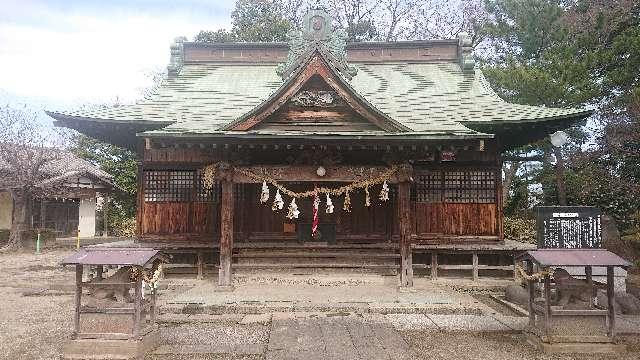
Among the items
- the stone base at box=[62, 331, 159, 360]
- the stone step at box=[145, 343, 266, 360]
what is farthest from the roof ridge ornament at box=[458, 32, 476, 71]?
the stone base at box=[62, 331, 159, 360]

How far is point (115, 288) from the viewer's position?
771 centimetres

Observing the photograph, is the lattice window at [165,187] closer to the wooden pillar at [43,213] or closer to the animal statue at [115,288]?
the animal statue at [115,288]

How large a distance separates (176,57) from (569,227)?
15444mm

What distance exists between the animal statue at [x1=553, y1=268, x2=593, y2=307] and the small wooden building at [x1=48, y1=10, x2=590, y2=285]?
13.8ft

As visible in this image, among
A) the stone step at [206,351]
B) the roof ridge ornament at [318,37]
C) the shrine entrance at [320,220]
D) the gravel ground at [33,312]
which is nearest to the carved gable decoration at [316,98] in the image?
the shrine entrance at [320,220]

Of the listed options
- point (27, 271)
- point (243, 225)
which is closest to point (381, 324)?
point (243, 225)

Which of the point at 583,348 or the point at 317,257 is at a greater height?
the point at 317,257

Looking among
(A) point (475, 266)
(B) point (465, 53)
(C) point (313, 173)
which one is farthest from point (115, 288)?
(B) point (465, 53)

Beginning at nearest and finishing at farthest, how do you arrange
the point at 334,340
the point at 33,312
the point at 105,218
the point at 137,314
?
1. the point at 137,314
2. the point at 334,340
3. the point at 33,312
4. the point at 105,218

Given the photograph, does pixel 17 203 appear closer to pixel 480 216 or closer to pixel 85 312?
pixel 85 312

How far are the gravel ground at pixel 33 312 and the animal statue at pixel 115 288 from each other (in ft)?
3.44

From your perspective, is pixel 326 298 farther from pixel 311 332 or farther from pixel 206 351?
pixel 206 351

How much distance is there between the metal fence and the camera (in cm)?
1118

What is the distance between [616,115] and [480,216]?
10.5m
